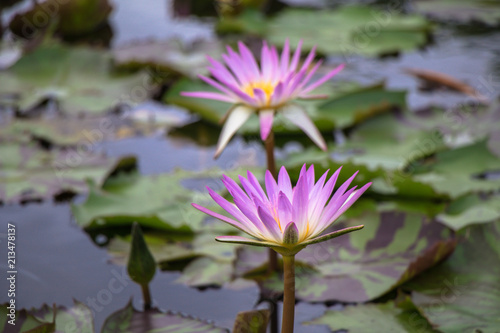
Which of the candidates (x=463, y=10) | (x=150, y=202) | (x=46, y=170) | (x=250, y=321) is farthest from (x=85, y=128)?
(x=463, y=10)

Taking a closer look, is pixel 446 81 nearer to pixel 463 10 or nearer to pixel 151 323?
pixel 463 10

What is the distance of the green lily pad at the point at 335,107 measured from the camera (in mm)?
2391

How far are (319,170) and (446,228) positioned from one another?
0.43m

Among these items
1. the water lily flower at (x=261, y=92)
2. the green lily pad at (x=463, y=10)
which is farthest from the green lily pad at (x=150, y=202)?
the green lily pad at (x=463, y=10)

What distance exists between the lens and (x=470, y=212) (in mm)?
1755

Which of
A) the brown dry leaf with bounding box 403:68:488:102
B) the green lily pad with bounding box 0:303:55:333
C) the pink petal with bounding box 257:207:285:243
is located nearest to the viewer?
the pink petal with bounding box 257:207:285:243

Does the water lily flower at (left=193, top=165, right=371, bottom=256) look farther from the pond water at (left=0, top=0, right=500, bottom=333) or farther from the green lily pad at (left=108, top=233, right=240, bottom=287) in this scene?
the green lily pad at (left=108, top=233, right=240, bottom=287)

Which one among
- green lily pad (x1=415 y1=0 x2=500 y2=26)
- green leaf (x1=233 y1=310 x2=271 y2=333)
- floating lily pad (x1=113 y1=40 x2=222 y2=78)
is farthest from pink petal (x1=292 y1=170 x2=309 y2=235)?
green lily pad (x1=415 y1=0 x2=500 y2=26)

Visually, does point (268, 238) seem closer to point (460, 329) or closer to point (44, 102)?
point (460, 329)

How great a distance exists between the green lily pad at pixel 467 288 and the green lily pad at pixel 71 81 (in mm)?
1692

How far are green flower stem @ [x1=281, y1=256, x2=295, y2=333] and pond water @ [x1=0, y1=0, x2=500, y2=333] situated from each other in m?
0.31

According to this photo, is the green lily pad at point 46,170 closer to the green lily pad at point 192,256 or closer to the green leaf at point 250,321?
the green lily pad at point 192,256

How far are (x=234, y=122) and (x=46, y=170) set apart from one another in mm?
960

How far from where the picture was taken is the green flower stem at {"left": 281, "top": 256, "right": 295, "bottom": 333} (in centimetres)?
105
